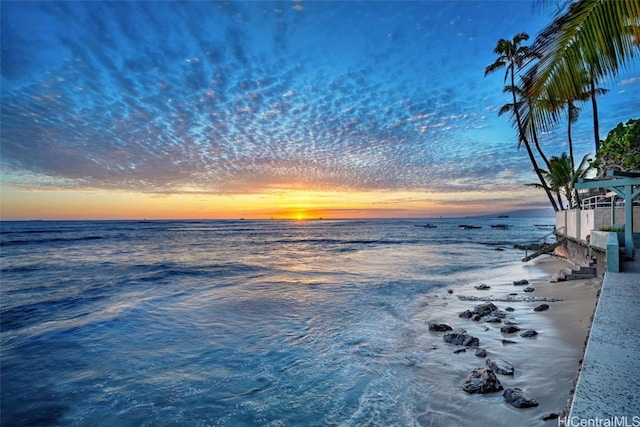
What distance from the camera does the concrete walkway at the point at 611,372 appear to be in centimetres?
228

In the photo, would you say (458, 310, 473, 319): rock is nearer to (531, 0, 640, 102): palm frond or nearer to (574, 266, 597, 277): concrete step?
(574, 266, 597, 277): concrete step

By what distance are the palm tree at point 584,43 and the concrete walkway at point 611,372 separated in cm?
272

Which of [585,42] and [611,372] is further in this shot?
[585,42]

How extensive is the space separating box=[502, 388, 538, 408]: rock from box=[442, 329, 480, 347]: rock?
7.08 feet

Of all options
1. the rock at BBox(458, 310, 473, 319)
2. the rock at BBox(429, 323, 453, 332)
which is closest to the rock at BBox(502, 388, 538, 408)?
the rock at BBox(429, 323, 453, 332)

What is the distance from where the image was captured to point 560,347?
667cm

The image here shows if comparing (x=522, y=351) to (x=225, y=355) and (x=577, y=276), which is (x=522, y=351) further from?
(x=577, y=276)

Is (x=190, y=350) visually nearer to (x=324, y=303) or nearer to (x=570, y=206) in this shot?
(x=324, y=303)

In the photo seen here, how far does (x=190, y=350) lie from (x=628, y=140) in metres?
12.7

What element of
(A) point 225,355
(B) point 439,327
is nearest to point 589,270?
(B) point 439,327

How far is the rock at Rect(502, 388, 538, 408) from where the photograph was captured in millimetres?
4621

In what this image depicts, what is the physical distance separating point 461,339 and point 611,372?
4616 mm

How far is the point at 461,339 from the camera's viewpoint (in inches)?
286

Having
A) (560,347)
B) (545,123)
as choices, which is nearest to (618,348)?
(545,123)
